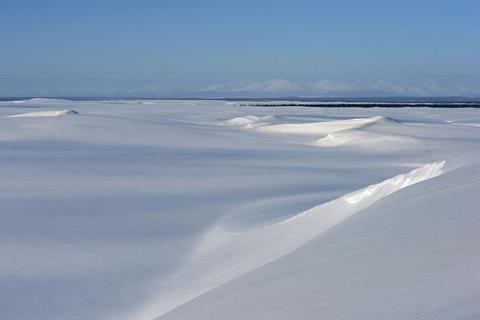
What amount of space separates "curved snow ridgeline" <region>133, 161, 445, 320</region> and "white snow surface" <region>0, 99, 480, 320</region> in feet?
0.08

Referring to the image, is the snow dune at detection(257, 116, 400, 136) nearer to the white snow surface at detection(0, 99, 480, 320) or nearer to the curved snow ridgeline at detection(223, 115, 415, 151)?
the curved snow ridgeline at detection(223, 115, 415, 151)

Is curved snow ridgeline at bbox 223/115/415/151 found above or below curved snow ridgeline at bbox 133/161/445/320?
above

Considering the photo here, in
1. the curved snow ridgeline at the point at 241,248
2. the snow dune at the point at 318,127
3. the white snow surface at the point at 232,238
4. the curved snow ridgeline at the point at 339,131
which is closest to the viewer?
the white snow surface at the point at 232,238

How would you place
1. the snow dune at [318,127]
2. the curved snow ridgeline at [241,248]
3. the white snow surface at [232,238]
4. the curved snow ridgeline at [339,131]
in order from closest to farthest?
the white snow surface at [232,238]
the curved snow ridgeline at [241,248]
the curved snow ridgeline at [339,131]
the snow dune at [318,127]

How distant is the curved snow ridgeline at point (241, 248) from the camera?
5035 millimetres

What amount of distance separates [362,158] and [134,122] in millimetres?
11431

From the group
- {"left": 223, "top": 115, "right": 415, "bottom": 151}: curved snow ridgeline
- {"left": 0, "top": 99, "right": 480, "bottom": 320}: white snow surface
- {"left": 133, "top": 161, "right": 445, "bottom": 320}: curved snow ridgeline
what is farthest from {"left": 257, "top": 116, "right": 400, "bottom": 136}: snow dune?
{"left": 133, "top": 161, "right": 445, "bottom": 320}: curved snow ridgeline

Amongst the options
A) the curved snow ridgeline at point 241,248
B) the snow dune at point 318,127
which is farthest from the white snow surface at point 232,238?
the snow dune at point 318,127

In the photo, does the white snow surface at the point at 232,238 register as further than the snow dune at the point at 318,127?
No

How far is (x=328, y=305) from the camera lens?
2.89 meters

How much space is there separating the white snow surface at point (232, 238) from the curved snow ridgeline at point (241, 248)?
25mm

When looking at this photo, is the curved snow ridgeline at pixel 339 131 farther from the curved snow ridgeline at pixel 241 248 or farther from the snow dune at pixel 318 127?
the curved snow ridgeline at pixel 241 248

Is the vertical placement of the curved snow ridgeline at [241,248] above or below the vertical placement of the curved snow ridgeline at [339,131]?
below

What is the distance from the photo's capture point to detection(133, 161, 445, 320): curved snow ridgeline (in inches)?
198
